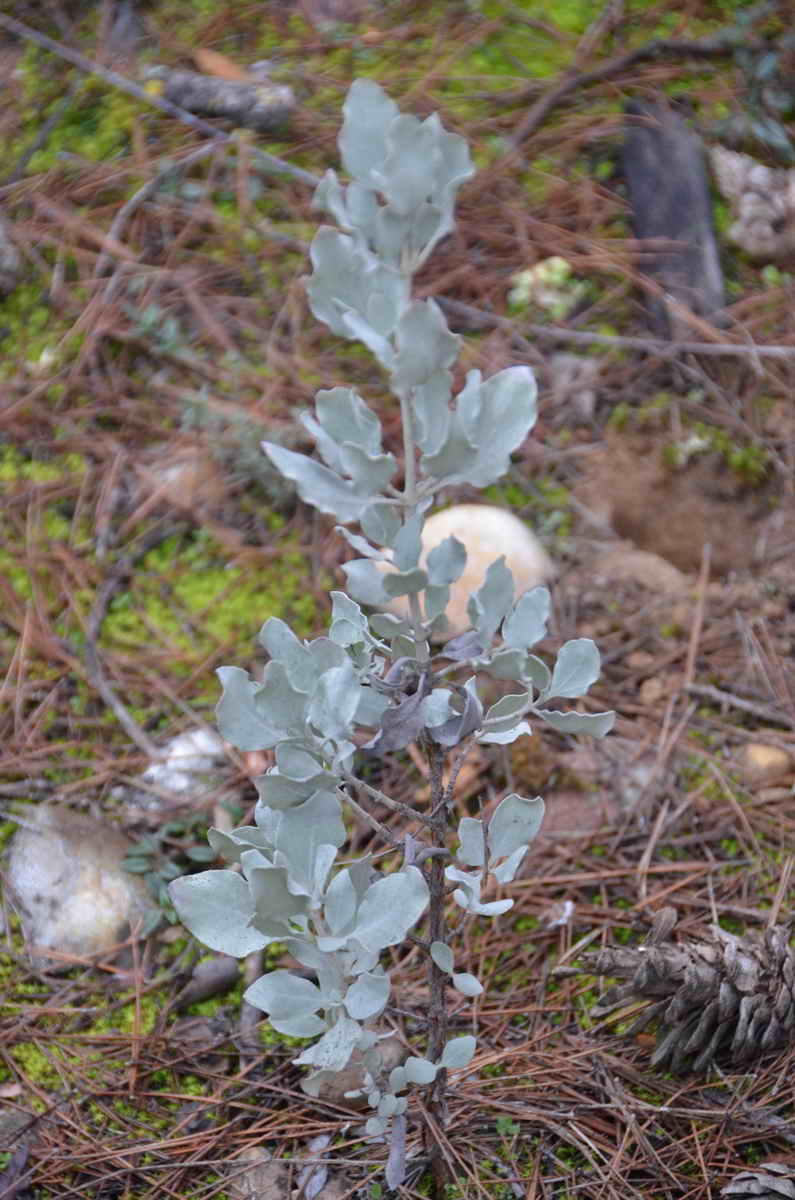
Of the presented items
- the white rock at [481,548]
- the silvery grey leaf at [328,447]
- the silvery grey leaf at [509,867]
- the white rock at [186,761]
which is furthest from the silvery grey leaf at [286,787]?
the white rock at [481,548]

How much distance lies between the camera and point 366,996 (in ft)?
3.59

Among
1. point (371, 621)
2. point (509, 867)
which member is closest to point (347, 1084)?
point (509, 867)

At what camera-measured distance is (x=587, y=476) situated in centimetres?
260

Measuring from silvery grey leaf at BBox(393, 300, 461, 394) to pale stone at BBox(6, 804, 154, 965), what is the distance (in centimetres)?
117

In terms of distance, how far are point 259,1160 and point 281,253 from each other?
7.68ft

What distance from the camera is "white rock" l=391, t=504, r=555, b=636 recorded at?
221 cm

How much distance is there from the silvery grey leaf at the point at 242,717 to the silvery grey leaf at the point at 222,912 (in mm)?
147

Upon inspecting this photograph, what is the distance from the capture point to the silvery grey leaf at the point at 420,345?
1.02 meters

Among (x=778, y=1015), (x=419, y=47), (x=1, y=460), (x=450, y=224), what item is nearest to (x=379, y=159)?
(x=450, y=224)

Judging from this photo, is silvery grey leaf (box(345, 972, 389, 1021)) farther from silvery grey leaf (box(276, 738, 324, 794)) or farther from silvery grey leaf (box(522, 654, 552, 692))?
silvery grey leaf (box(522, 654, 552, 692))

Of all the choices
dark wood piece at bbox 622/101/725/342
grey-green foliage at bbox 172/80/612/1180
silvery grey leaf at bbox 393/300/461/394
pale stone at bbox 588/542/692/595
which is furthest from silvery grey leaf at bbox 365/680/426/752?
dark wood piece at bbox 622/101/725/342

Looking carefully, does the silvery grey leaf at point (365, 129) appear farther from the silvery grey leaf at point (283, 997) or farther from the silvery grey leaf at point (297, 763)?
the silvery grey leaf at point (283, 997)

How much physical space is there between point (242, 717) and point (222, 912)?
0.22 m

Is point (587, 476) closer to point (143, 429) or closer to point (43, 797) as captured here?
point (143, 429)
